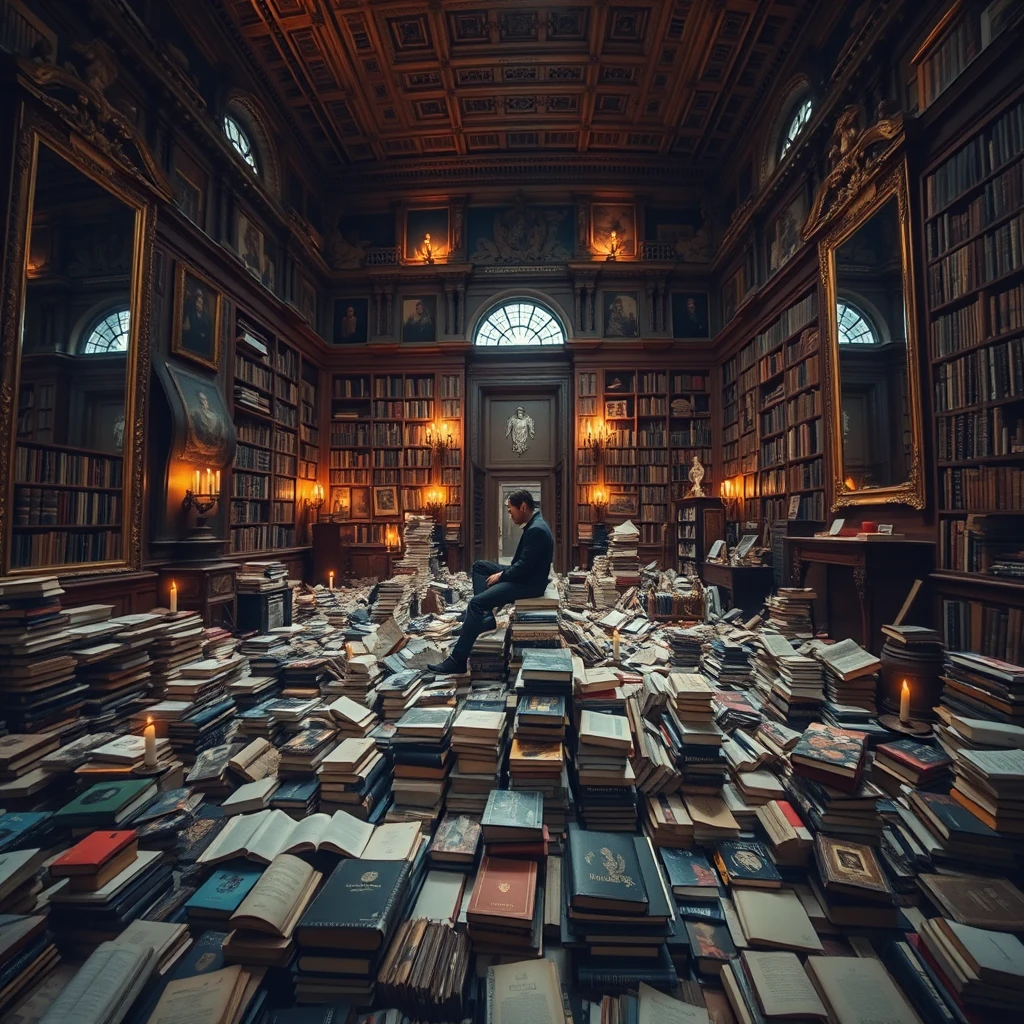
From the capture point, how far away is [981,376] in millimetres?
3566

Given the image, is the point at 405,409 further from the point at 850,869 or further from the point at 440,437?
the point at 850,869

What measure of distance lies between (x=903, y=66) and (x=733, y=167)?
4633mm

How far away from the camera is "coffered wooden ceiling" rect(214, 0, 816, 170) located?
268 inches

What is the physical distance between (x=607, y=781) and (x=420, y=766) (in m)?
0.82

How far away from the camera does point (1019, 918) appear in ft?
5.08

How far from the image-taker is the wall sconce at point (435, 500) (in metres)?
9.23

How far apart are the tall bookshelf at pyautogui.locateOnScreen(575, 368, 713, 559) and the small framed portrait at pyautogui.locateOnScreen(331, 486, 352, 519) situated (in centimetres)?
441

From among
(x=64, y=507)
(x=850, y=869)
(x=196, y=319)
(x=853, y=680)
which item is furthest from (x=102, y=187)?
(x=853, y=680)

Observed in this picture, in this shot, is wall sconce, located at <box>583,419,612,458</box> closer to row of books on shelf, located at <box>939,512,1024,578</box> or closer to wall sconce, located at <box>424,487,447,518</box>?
wall sconce, located at <box>424,487,447,518</box>

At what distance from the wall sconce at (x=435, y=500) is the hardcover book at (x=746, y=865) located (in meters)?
7.74

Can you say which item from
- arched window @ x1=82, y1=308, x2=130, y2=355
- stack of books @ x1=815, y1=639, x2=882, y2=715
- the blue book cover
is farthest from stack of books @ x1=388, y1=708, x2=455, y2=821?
arched window @ x1=82, y1=308, x2=130, y2=355

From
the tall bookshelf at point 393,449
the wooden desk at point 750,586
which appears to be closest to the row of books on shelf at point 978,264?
the wooden desk at point 750,586

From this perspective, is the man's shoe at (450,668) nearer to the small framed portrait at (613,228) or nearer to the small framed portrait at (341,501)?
the small framed portrait at (341,501)

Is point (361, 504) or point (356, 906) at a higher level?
point (361, 504)
